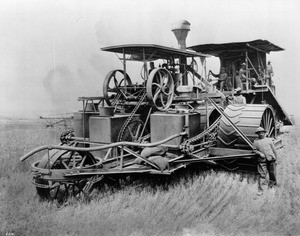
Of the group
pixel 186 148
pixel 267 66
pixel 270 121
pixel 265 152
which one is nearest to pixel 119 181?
pixel 186 148

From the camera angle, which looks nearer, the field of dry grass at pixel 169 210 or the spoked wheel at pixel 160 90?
the field of dry grass at pixel 169 210

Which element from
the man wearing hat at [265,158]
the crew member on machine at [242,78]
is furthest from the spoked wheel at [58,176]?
the crew member on machine at [242,78]

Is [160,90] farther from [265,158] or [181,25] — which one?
[181,25]

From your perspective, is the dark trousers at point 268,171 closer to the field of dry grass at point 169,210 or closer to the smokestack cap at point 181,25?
the field of dry grass at point 169,210

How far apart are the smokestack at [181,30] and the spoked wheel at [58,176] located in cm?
972

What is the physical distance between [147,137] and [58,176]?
114 inches

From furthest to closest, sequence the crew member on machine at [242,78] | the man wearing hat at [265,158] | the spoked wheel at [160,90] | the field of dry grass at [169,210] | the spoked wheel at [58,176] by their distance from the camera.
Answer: the crew member on machine at [242,78]
the spoked wheel at [160,90]
the man wearing hat at [265,158]
the spoked wheel at [58,176]
the field of dry grass at [169,210]

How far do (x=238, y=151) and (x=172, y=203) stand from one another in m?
2.34

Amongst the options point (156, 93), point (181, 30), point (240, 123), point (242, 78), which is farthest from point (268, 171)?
point (181, 30)

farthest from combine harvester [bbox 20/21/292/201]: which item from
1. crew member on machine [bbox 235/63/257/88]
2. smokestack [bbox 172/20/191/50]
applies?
→ smokestack [bbox 172/20/191/50]

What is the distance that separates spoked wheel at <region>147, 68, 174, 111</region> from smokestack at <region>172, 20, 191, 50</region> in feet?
22.7

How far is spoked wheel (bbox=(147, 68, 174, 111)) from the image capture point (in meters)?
7.91

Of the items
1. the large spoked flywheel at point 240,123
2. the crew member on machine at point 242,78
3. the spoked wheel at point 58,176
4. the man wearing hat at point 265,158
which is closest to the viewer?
the spoked wheel at point 58,176

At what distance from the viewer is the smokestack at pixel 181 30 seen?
14998mm
